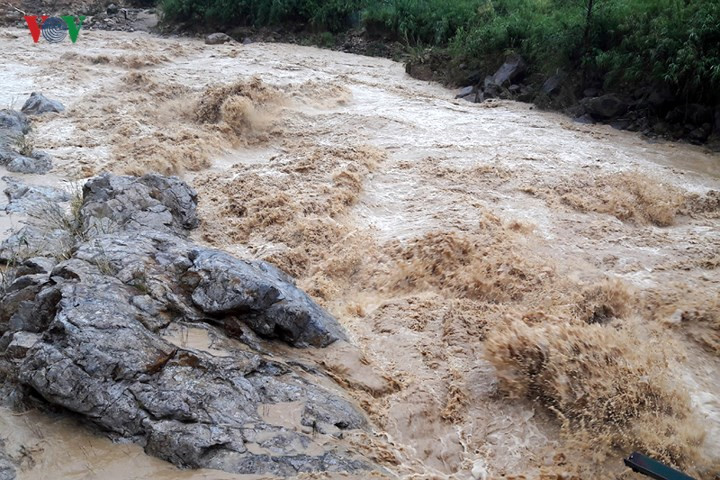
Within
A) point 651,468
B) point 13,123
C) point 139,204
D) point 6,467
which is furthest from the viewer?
point 13,123

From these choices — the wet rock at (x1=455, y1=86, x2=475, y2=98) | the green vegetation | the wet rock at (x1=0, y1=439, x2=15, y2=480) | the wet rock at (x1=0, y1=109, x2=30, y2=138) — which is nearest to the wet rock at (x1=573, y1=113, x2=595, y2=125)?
the green vegetation

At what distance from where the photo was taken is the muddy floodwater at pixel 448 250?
166 inches

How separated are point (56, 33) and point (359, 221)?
43.7ft

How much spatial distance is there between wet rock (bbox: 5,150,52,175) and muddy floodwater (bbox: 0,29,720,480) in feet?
0.56

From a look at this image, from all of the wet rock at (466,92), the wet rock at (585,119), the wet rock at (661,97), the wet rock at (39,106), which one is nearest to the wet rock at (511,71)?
the wet rock at (466,92)

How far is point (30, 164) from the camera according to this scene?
867 cm

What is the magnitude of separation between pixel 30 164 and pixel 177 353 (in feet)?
19.2

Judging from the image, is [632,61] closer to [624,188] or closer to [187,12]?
[624,188]

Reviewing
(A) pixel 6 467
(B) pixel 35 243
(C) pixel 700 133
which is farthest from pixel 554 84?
(A) pixel 6 467

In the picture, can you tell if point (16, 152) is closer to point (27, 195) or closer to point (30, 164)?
point (30, 164)

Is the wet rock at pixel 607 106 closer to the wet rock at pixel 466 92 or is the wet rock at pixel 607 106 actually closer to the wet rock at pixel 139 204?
the wet rock at pixel 466 92

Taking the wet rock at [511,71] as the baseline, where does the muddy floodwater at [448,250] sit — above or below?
below

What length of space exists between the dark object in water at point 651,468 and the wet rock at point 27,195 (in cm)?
650

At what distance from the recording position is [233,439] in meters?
3.71
